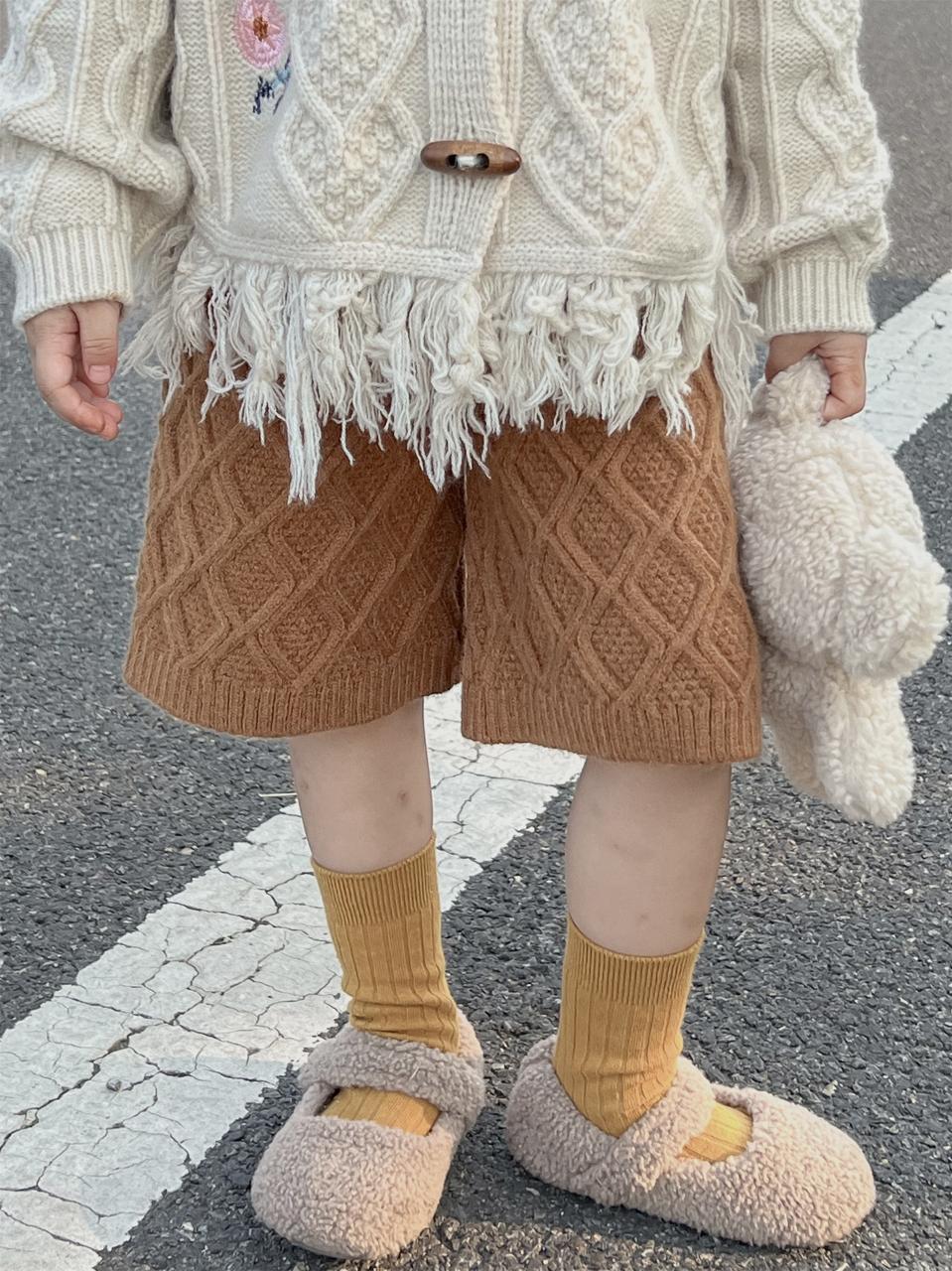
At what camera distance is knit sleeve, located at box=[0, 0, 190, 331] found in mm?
1326

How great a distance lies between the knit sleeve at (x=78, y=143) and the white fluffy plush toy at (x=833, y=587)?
547mm

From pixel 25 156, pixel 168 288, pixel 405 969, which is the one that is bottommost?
pixel 405 969

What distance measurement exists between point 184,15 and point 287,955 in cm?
108

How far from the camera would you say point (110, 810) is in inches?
88.8

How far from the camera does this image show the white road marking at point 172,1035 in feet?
5.38

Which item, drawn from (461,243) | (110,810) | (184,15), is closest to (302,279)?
(461,243)

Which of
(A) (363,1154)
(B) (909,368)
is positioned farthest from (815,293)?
(B) (909,368)

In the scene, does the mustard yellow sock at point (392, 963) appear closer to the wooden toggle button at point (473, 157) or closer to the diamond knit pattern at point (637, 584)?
the diamond knit pattern at point (637, 584)

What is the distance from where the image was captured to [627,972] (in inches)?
60.4

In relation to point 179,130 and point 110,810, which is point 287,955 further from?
point 179,130

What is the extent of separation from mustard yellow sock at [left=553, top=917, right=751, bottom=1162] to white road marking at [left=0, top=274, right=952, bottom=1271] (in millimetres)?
366

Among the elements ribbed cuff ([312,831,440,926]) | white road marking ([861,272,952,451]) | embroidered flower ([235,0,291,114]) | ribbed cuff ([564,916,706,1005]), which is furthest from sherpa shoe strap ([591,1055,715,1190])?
white road marking ([861,272,952,451])

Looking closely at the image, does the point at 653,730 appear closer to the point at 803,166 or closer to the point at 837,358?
the point at 837,358

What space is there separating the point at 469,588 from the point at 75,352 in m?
0.38
